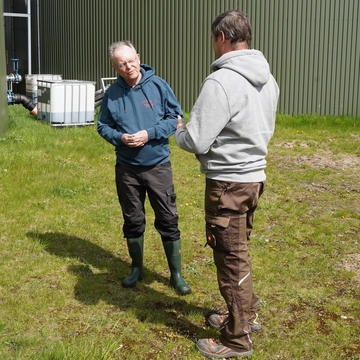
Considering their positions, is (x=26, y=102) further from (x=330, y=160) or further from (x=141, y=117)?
(x=141, y=117)

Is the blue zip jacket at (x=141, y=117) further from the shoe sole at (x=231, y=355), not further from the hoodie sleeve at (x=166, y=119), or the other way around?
the shoe sole at (x=231, y=355)

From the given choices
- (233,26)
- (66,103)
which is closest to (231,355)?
(233,26)

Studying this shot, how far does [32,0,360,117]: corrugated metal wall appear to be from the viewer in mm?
12688

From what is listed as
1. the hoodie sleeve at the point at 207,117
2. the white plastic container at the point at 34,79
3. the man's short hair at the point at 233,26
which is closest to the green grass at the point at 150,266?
the hoodie sleeve at the point at 207,117

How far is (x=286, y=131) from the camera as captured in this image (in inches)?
471

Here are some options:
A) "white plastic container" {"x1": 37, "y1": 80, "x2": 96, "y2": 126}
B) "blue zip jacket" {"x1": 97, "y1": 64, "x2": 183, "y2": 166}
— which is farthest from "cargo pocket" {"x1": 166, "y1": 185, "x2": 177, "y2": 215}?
"white plastic container" {"x1": 37, "y1": 80, "x2": 96, "y2": 126}

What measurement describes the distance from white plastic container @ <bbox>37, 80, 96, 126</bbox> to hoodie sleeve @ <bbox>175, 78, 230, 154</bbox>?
8681mm

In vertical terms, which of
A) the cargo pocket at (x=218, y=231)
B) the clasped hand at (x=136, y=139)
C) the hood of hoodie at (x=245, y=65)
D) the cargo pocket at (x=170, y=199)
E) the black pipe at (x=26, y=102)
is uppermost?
the hood of hoodie at (x=245, y=65)

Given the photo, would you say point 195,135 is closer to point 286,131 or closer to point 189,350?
point 189,350

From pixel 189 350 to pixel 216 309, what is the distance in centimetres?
70

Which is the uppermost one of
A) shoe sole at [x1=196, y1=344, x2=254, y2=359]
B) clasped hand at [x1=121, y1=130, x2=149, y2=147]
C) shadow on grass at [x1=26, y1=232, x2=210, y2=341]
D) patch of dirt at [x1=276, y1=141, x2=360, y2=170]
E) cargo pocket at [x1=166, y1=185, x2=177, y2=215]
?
clasped hand at [x1=121, y1=130, x2=149, y2=147]

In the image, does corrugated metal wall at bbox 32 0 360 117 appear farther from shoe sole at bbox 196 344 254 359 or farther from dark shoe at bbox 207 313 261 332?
shoe sole at bbox 196 344 254 359

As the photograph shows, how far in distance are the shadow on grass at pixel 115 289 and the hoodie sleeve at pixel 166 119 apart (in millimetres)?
1292

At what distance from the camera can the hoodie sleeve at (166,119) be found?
4.70 meters
